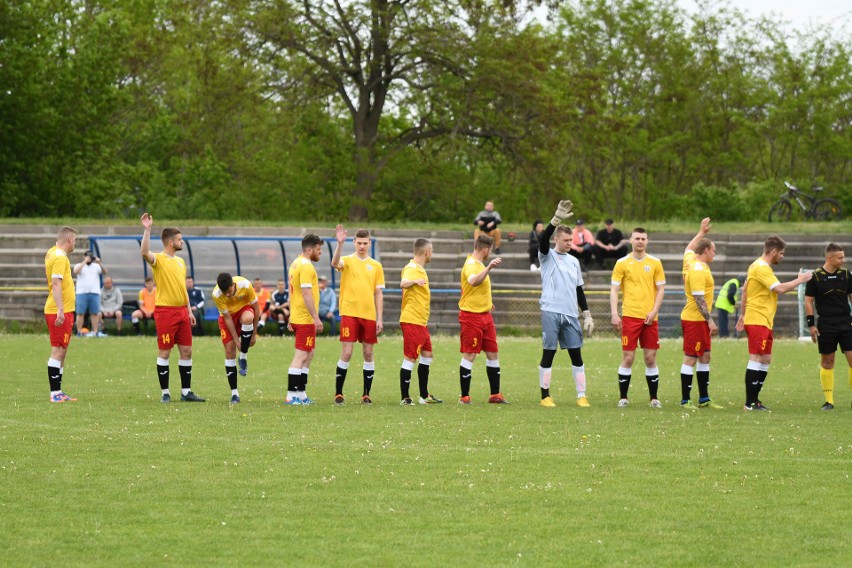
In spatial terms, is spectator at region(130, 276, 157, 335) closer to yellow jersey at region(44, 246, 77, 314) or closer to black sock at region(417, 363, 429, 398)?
yellow jersey at region(44, 246, 77, 314)

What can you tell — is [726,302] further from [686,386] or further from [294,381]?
[294,381]

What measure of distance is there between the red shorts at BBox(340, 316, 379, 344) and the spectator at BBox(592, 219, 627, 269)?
70.3 ft

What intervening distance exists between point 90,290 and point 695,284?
61.2 feet

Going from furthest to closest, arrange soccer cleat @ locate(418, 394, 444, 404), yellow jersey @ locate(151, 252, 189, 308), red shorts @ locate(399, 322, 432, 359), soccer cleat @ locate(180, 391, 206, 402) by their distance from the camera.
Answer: soccer cleat @ locate(418, 394, 444, 404) < soccer cleat @ locate(180, 391, 206, 402) < red shorts @ locate(399, 322, 432, 359) < yellow jersey @ locate(151, 252, 189, 308)

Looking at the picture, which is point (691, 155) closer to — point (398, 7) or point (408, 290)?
point (398, 7)

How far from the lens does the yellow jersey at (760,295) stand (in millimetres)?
15078

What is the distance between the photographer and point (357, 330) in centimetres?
1554

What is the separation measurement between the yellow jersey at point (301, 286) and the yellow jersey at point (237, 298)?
50 centimetres

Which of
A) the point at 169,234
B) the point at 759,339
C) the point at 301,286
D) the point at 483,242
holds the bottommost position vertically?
the point at 759,339

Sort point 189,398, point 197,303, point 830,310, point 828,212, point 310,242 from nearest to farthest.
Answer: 1. point 310,242
2. point 830,310
3. point 189,398
4. point 197,303
5. point 828,212

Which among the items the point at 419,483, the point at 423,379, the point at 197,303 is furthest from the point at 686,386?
the point at 197,303

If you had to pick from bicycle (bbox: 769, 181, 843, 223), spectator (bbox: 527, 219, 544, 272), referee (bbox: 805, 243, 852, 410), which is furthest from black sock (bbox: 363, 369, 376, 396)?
bicycle (bbox: 769, 181, 843, 223)

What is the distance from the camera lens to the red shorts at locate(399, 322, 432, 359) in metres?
15.6

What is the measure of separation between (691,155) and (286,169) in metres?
22.7
